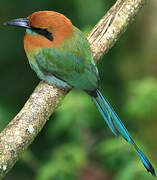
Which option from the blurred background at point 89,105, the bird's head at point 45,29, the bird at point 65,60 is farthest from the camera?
the blurred background at point 89,105

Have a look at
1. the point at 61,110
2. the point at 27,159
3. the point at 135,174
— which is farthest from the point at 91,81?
the point at 27,159

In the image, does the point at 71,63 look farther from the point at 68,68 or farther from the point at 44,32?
the point at 44,32

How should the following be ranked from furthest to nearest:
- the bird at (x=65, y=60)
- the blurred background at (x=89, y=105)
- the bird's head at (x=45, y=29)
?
the blurred background at (x=89, y=105) < the bird at (x=65, y=60) < the bird's head at (x=45, y=29)

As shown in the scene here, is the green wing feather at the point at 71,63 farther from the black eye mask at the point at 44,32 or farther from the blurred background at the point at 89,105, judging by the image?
the blurred background at the point at 89,105

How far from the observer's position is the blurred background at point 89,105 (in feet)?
11.5

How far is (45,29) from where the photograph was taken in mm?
3020

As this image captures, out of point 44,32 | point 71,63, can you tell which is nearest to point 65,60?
point 71,63

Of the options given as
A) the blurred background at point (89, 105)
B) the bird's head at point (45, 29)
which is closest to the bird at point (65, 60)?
the bird's head at point (45, 29)

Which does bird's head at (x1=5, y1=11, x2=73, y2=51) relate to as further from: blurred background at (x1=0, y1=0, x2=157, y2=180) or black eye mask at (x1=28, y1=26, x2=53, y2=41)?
blurred background at (x1=0, y1=0, x2=157, y2=180)

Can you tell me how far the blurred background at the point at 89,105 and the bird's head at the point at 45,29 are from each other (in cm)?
57

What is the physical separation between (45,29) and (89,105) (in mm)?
905

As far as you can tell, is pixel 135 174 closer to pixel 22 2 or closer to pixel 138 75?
pixel 138 75

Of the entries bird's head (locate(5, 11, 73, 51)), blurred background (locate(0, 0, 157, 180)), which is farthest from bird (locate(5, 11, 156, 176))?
blurred background (locate(0, 0, 157, 180))

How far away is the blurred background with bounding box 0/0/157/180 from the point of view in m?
3.49
